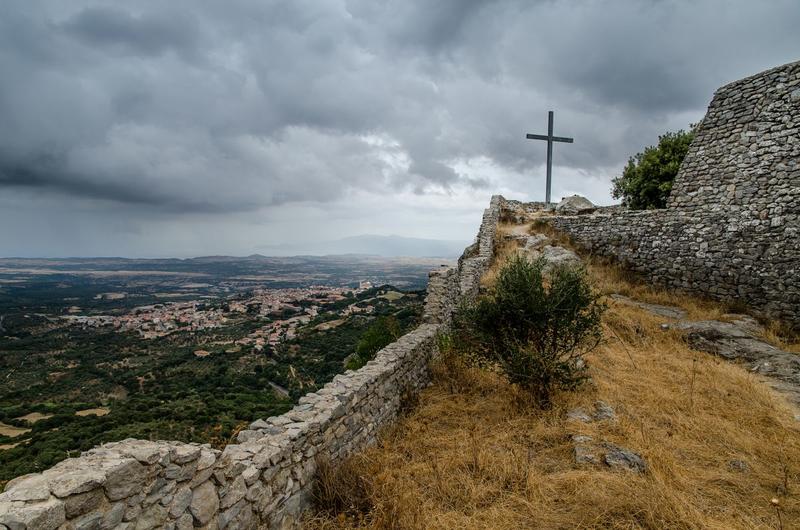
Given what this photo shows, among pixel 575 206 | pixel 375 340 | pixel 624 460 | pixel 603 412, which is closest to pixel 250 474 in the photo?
pixel 624 460

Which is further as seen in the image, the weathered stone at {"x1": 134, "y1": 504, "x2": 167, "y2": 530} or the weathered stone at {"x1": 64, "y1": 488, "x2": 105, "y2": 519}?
the weathered stone at {"x1": 134, "y1": 504, "x2": 167, "y2": 530}

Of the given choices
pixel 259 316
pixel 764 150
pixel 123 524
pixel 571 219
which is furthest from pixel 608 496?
pixel 259 316

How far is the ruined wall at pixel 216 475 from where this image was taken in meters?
A: 2.13

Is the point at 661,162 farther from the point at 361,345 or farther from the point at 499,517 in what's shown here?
the point at 499,517

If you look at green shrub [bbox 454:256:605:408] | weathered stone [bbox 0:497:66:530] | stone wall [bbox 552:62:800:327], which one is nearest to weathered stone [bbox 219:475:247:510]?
weathered stone [bbox 0:497:66:530]

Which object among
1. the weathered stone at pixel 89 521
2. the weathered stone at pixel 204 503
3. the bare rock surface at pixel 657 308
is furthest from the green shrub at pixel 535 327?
the weathered stone at pixel 89 521

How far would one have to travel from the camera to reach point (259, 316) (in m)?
50.6

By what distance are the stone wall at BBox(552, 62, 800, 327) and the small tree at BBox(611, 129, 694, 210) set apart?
12.5 feet

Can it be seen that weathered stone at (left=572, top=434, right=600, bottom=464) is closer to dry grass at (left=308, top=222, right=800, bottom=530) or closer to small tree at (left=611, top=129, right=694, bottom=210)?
dry grass at (left=308, top=222, right=800, bottom=530)

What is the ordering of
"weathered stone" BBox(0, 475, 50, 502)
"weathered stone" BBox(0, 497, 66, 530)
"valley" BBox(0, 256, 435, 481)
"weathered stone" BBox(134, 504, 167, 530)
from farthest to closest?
"valley" BBox(0, 256, 435, 481), "weathered stone" BBox(134, 504, 167, 530), "weathered stone" BBox(0, 475, 50, 502), "weathered stone" BBox(0, 497, 66, 530)

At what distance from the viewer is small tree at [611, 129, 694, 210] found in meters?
15.0

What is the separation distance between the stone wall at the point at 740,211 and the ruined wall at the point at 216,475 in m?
9.42

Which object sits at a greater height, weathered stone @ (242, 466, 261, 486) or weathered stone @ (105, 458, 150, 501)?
weathered stone @ (105, 458, 150, 501)

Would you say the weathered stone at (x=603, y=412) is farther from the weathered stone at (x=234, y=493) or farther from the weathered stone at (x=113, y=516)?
the weathered stone at (x=113, y=516)
